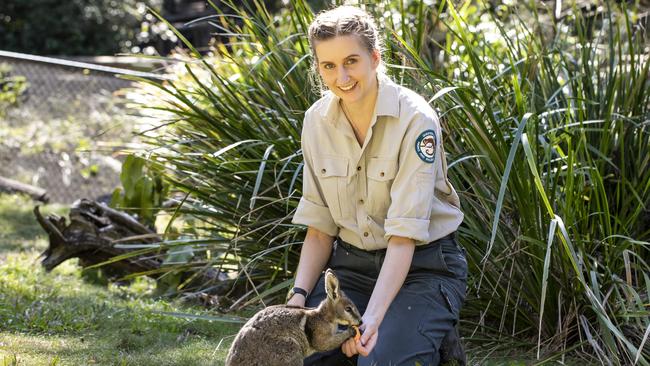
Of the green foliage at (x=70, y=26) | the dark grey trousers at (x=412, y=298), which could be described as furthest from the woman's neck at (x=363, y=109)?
the green foliage at (x=70, y=26)

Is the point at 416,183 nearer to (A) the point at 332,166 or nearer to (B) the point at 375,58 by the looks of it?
(A) the point at 332,166

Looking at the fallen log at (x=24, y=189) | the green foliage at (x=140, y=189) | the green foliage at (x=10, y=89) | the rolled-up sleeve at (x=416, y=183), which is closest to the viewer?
the rolled-up sleeve at (x=416, y=183)

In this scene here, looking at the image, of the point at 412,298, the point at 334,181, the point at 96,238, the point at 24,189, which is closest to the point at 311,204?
the point at 334,181

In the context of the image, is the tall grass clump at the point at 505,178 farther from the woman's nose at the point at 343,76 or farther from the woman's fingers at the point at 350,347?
the woman's fingers at the point at 350,347

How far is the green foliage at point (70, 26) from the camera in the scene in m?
17.8

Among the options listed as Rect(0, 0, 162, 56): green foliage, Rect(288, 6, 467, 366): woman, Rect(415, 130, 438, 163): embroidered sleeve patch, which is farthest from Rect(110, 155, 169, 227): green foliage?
Rect(0, 0, 162, 56): green foliage

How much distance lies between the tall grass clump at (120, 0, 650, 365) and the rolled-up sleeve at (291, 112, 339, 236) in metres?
0.54

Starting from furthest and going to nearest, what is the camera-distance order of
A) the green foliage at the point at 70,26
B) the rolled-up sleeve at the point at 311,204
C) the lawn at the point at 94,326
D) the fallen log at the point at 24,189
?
1. the green foliage at the point at 70,26
2. the fallen log at the point at 24,189
3. the lawn at the point at 94,326
4. the rolled-up sleeve at the point at 311,204

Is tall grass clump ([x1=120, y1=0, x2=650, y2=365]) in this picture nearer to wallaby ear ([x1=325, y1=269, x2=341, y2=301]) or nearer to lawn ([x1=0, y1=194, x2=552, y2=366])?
lawn ([x1=0, y1=194, x2=552, y2=366])

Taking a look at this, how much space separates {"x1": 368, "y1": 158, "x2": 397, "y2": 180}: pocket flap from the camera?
3627 mm

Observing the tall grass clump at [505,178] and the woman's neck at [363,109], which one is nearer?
the woman's neck at [363,109]

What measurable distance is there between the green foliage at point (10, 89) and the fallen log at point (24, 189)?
1362 mm

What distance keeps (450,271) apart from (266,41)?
86.8 inches

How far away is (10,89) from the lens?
1109 centimetres
